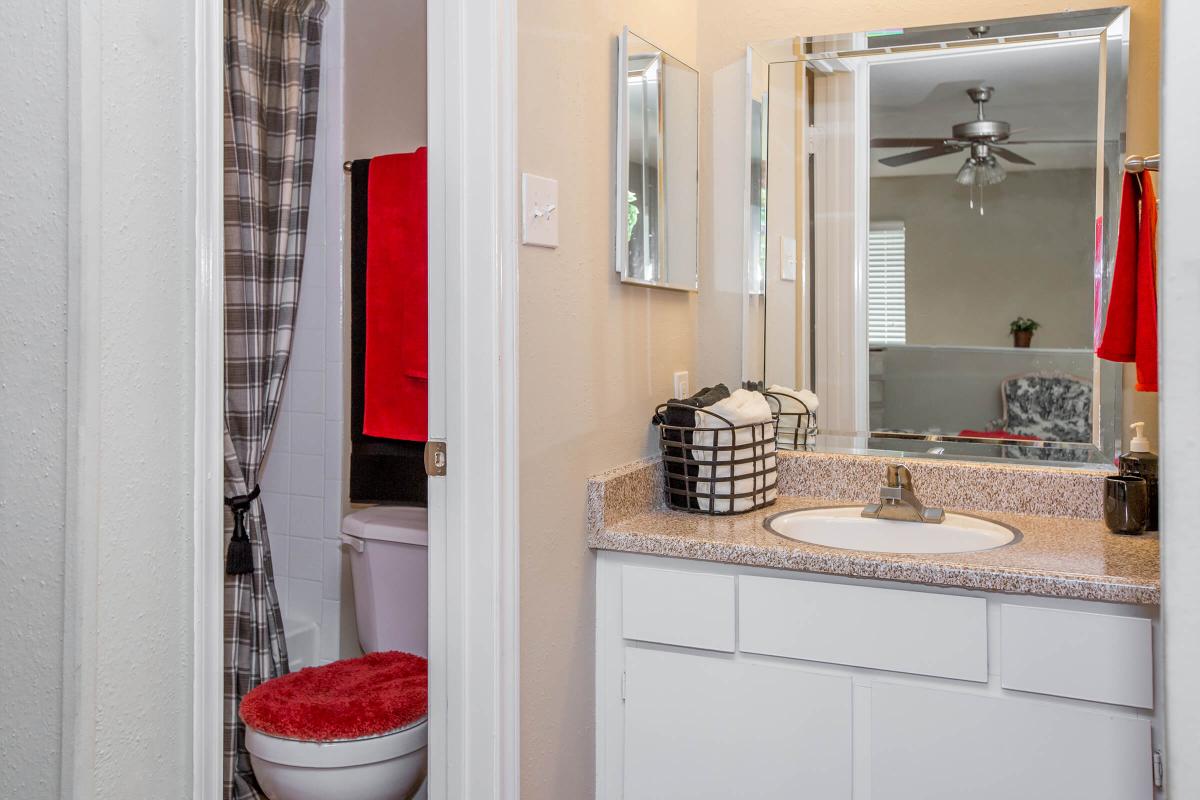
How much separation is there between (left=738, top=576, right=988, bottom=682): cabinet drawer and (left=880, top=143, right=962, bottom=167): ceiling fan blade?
96 centimetres

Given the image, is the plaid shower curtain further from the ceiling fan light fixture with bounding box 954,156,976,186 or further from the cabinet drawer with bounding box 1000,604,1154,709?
the cabinet drawer with bounding box 1000,604,1154,709

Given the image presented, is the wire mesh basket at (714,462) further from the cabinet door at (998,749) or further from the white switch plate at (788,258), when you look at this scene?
the cabinet door at (998,749)

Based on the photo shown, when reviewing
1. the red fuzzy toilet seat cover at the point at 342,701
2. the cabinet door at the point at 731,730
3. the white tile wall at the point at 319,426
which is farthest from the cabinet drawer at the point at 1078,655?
the white tile wall at the point at 319,426

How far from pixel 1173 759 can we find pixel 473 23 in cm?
140

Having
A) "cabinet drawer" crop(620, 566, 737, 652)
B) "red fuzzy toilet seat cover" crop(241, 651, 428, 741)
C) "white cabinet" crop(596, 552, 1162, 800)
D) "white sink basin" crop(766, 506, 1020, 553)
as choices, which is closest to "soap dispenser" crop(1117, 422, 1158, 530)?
"white sink basin" crop(766, 506, 1020, 553)

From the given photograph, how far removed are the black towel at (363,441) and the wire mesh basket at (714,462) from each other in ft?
2.42

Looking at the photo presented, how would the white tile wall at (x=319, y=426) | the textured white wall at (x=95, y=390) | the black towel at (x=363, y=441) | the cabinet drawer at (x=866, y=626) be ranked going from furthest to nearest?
the white tile wall at (x=319, y=426) < the black towel at (x=363, y=441) < the cabinet drawer at (x=866, y=626) < the textured white wall at (x=95, y=390)

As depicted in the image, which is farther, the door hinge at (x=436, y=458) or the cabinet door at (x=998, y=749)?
the door hinge at (x=436, y=458)

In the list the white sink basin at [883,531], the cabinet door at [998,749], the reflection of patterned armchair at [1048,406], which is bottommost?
the cabinet door at [998,749]

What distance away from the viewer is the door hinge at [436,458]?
1584 millimetres

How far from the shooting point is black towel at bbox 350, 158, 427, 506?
2451 millimetres

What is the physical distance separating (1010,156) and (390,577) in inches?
65.0

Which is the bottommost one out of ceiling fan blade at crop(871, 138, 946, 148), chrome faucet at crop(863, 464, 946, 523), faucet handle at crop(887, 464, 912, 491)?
chrome faucet at crop(863, 464, 946, 523)

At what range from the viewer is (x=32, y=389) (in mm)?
1041
